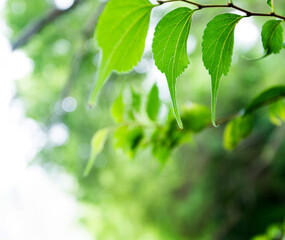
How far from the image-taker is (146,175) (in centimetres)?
166

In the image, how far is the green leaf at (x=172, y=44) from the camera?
11 cm

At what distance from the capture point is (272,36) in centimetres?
13

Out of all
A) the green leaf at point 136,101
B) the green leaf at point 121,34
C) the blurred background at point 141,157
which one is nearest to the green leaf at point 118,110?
the green leaf at point 136,101

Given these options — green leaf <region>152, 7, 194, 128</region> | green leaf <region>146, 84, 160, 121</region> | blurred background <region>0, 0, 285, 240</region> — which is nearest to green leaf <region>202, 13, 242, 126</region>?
green leaf <region>152, 7, 194, 128</region>

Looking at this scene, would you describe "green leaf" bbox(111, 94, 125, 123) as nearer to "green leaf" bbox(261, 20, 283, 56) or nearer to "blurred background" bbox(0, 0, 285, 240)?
"green leaf" bbox(261, 20, 283, 56)

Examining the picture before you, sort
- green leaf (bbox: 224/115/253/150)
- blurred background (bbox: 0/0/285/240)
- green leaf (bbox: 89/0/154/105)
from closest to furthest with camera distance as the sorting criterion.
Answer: green leaf (bbox: 89/0/154/105) → green leaf (bbox: 224/115/253/150) → blurred background (bbox: 0/0/285/240)

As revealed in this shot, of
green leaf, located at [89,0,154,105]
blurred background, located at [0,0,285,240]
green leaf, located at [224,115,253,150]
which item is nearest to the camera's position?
green leaf, located at [89,0,154,105]

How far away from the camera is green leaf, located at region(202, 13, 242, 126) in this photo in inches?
4.6

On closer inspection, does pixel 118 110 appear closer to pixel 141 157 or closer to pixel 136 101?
pixel 136 101

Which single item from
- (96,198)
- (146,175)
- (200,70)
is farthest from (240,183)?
(96,198)

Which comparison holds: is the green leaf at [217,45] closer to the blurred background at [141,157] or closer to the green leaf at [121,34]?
the green leaf at [121,34]

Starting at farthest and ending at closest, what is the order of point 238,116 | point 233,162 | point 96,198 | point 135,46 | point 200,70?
point 233,162
point 200,70
point 96,198
point 238,116
point 135,46

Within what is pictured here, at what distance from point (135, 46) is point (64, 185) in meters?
1.63

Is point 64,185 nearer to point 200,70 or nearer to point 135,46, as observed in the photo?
point 200,70
